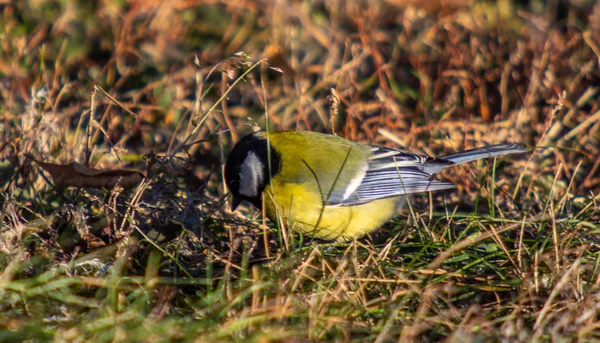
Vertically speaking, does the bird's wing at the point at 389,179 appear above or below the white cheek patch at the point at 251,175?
below

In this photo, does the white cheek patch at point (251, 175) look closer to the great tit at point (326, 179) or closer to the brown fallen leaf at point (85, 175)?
the great tit at point (326, 179)

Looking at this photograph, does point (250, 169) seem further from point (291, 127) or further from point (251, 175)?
point (291, 127)

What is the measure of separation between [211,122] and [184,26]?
1184 millimetres

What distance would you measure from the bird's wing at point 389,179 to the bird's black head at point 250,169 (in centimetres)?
33

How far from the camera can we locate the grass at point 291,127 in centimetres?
216

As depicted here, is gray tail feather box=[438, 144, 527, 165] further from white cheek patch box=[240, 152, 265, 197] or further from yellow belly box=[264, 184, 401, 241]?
white cheek patch box=[240, 152, 265, 197]

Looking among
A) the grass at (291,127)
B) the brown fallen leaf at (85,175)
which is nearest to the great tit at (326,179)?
the grass at (291,127)

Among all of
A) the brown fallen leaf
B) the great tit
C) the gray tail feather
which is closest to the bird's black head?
the great tit

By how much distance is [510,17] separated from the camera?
Result: 5.26 m

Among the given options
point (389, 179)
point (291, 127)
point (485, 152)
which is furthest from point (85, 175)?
point (485, 152)

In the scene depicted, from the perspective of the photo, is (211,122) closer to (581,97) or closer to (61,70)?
(61,70)

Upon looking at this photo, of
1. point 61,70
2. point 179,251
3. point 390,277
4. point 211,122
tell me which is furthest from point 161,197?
point 61,70

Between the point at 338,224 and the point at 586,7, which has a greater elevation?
the point at 586,7

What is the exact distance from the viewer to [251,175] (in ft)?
9.75
